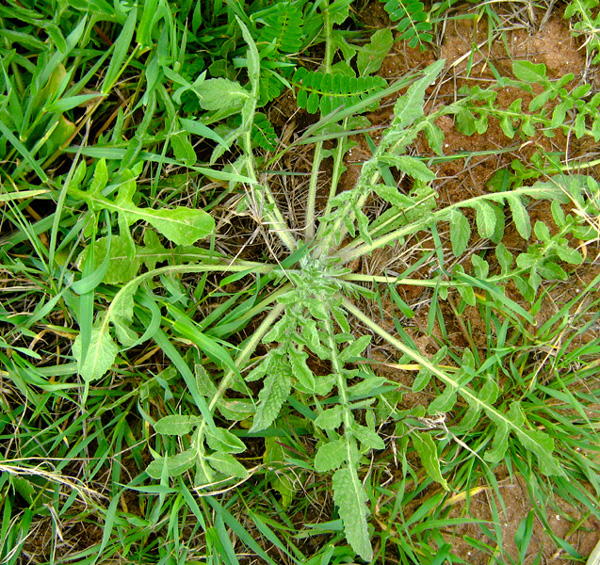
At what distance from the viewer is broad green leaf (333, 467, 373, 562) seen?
6.51 ft

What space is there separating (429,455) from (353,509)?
1.36ft

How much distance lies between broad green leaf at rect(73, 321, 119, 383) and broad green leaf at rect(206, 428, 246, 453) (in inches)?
19.7

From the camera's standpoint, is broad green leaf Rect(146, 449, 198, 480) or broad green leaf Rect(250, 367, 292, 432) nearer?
broad green leaf Rect(250, 367, 292, 432)

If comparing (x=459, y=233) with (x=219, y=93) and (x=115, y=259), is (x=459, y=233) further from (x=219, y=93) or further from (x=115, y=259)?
(x=115, y=259)

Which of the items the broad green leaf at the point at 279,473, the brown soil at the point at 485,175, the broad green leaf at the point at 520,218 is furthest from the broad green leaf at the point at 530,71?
the broad green leaf at the point at 279,473

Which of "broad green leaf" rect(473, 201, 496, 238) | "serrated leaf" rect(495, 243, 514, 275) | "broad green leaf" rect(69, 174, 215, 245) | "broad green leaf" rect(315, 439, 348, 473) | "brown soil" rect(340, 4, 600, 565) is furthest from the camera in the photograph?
Result: "brown soil" rect(340, 4, 600, 565)

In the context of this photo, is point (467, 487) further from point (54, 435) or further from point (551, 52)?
point (551, 52)

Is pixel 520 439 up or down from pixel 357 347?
down

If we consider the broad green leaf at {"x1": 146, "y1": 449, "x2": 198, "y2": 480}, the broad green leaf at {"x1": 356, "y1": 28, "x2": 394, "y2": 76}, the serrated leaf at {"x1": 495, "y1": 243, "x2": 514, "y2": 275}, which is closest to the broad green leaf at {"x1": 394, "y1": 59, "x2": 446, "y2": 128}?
the broad green leaf at {"x1": 356, "y1": 28, "x2": 394, "y2": 76}

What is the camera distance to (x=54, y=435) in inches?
91.2

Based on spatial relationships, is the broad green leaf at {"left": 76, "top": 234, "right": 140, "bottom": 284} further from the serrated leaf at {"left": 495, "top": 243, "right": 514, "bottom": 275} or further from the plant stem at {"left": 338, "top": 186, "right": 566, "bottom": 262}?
the serrated leaf at {"left": 495, "top": 243, "right": 514, "bottom": 275}

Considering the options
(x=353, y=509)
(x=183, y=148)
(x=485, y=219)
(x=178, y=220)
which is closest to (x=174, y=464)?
(x=353, y=509)

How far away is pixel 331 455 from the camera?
208 cm

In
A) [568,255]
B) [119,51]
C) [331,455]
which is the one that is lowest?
[331,455]
